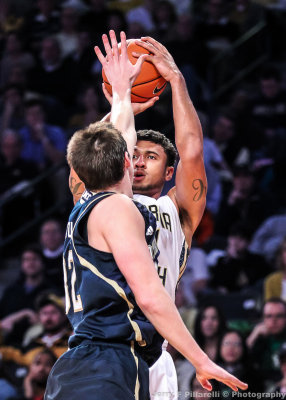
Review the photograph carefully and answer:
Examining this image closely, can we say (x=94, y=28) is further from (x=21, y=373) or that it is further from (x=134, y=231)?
(x=134, y=231)

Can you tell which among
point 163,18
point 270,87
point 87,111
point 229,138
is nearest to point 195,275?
point 229,138

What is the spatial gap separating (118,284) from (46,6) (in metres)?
8.97

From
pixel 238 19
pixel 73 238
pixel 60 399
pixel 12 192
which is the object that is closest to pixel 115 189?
pixel 73 238

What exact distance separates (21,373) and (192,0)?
21.1ft

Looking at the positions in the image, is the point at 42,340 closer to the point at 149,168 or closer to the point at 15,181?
the point at 15,181

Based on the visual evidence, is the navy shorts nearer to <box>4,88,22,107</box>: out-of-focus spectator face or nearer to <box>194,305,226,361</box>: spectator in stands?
<box>194,305,226,361</box>: spectator in stands

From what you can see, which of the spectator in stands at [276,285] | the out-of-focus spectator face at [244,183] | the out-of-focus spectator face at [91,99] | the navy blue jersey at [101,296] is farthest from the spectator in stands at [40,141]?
the navy blue jersey at [101,296]

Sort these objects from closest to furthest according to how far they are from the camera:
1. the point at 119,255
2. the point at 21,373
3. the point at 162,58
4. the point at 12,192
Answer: the point at 119,255
the point at 162,58
the point at 21,373
the point at 12,192

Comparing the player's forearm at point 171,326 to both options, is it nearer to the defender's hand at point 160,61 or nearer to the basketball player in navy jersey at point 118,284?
the basketball player in navy jersey at point 118,284

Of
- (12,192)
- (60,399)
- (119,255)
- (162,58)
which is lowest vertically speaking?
(12,192)

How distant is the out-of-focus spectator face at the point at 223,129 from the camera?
30.8ft

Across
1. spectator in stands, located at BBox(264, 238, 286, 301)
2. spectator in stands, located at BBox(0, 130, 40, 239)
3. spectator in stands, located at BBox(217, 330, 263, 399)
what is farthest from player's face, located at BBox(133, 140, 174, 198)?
spectator in stands, located at BBox(0, 130, 40, 239)

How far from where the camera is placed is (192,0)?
1132 centimetres

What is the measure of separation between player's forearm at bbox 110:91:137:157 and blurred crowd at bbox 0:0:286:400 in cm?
275
